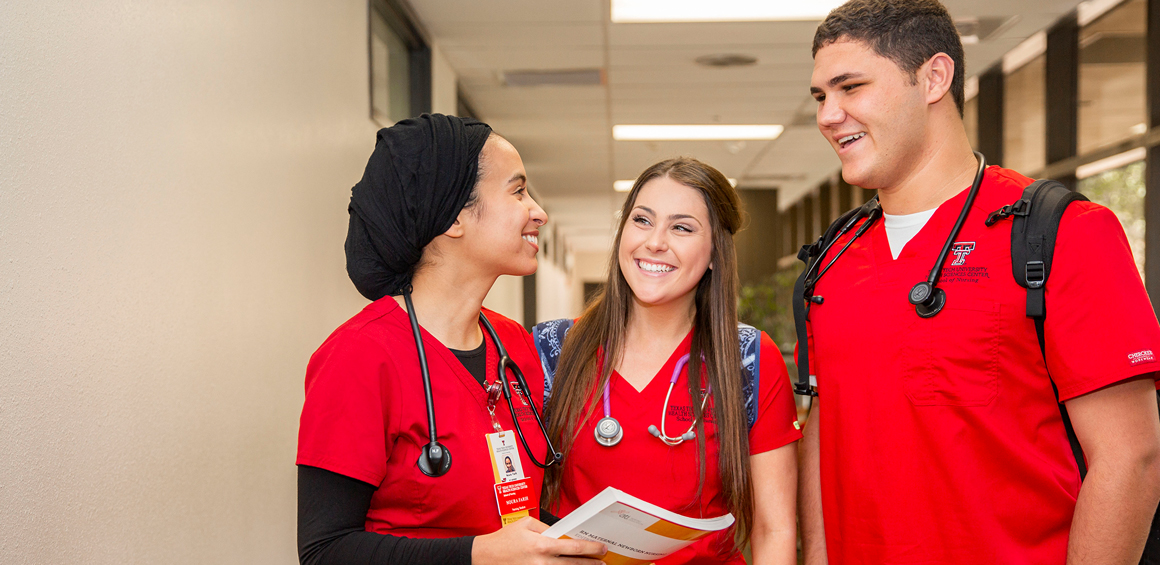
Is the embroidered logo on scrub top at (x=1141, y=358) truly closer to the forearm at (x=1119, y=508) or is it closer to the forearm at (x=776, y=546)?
the forearm at (x=1119, y=508)

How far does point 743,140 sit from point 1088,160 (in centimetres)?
358

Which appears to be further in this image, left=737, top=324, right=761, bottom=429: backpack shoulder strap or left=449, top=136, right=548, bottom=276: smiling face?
left=737, top=324, right=761, bottom=429: backpack shoulder strap

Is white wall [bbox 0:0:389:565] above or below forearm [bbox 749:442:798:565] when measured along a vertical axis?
above

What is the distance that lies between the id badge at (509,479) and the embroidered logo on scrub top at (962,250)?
0.91m

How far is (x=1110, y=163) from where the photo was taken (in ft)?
14.8

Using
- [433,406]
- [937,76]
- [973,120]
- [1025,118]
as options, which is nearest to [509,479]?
[433,406]

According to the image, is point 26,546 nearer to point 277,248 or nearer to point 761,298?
point 277,248

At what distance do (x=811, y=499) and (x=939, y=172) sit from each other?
0.77m

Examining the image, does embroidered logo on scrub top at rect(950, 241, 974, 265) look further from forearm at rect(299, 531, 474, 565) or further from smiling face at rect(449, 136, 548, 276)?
forearm at rect(299, 531, 474, 565)

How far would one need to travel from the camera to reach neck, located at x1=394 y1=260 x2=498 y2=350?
58.9 inches

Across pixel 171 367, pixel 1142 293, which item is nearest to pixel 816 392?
pixel 1142 293

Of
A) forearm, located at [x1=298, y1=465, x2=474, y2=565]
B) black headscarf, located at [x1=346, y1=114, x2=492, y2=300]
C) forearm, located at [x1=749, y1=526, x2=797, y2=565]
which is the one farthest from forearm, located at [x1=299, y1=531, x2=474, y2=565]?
forearm, located at [x1=749, y1=526, x2=797, y2=565]

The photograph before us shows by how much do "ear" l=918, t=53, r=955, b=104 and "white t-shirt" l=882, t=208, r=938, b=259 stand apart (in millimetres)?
231

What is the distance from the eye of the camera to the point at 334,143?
3.17 metres
